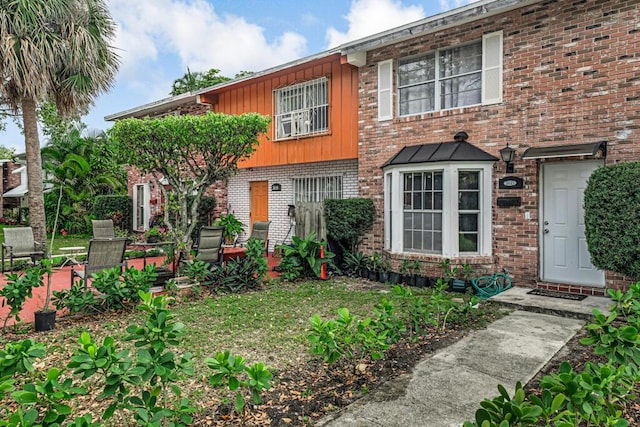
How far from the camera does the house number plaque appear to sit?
7307mm

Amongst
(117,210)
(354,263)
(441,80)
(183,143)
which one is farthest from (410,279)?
(117,210)

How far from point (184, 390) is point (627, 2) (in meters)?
8.10

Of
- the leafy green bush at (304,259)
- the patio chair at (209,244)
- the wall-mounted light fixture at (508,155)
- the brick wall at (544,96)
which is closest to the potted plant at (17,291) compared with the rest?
the patio chair at (209,244)

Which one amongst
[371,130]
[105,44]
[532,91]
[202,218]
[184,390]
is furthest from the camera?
[202,218]

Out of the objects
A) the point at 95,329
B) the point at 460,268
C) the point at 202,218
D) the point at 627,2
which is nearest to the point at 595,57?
the point at 627,2

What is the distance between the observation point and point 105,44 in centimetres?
1152

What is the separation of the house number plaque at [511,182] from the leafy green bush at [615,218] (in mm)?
1375

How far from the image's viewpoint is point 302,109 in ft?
37.3

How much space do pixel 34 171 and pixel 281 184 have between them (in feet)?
21.7

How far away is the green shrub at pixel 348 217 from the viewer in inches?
363

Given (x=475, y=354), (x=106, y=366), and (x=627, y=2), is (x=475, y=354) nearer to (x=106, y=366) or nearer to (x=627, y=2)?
(x=106, y=366)

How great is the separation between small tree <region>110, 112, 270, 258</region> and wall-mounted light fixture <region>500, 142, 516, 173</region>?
4754 mm

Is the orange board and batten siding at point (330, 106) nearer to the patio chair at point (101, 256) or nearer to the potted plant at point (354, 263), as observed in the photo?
the potted plant at point (354, 263)

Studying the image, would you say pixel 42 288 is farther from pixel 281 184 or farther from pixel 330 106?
pixel 330 106
